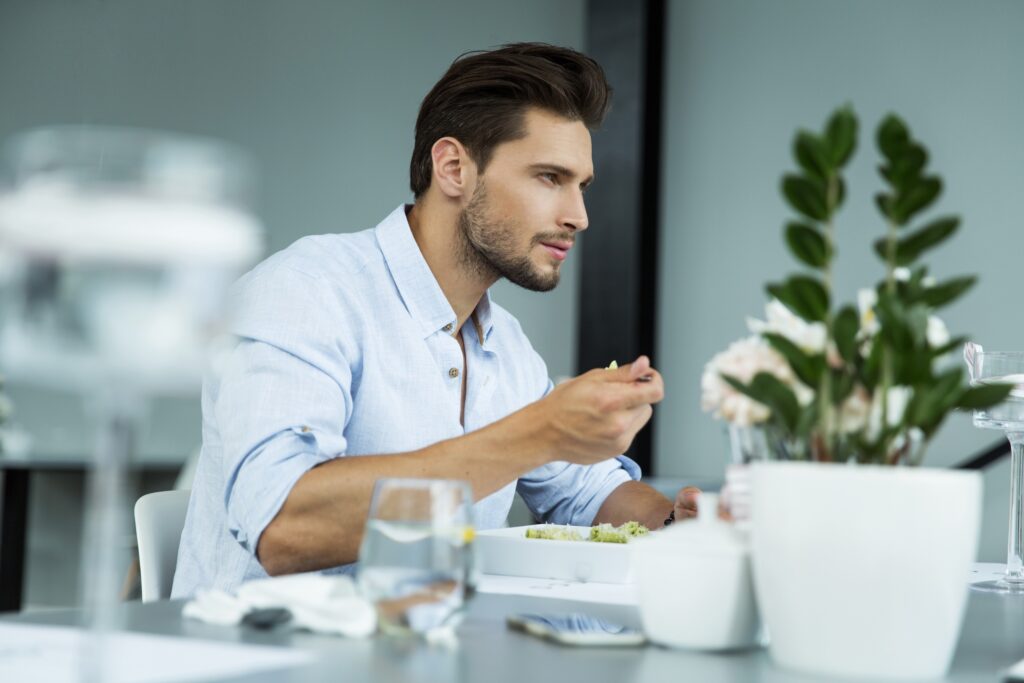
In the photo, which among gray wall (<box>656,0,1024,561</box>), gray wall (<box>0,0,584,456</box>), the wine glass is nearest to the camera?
the wine glass

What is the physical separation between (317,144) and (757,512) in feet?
14.9

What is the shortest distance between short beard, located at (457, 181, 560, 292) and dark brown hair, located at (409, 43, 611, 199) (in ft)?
0.29

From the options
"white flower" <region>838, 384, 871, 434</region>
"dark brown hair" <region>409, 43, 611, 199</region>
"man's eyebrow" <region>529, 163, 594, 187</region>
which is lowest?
"white flower" <region>838, 384, 871, 434</region>

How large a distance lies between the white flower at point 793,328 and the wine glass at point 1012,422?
71 centimetres

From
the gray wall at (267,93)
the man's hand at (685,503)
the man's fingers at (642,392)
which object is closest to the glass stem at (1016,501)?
the man's hand at (685,503)

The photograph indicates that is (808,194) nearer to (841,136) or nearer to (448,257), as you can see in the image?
(841,136)

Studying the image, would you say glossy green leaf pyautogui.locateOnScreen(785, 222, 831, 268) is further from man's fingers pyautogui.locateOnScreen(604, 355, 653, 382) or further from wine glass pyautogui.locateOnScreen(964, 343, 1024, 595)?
wine glass pyautogui.locateOnScreen(964, 343, 1024, 595)

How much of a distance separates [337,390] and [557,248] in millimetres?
667

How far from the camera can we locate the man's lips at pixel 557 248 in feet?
6.46

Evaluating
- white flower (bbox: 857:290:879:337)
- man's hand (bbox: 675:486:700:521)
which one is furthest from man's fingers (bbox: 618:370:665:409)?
white flower (bbox: 857:290:879:337)

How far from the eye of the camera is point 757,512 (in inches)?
29.8

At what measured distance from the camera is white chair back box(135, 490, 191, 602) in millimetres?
1421

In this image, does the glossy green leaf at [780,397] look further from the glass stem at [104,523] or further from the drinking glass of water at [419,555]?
the glass stem at [104,523]

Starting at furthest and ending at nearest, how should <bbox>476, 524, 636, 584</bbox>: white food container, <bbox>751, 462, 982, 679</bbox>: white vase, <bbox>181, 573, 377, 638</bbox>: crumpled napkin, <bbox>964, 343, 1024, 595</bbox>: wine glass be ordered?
<bbox>964, 343, 1024, 595</bbox>: wine glass
<bbox>476, 524, 636, 584</bbox>: white food container
<bbox>181, 573, 377, 638</bbox>: crumpled napkin
<bbox>751, 462, 982, 679</bbox>: white vase
